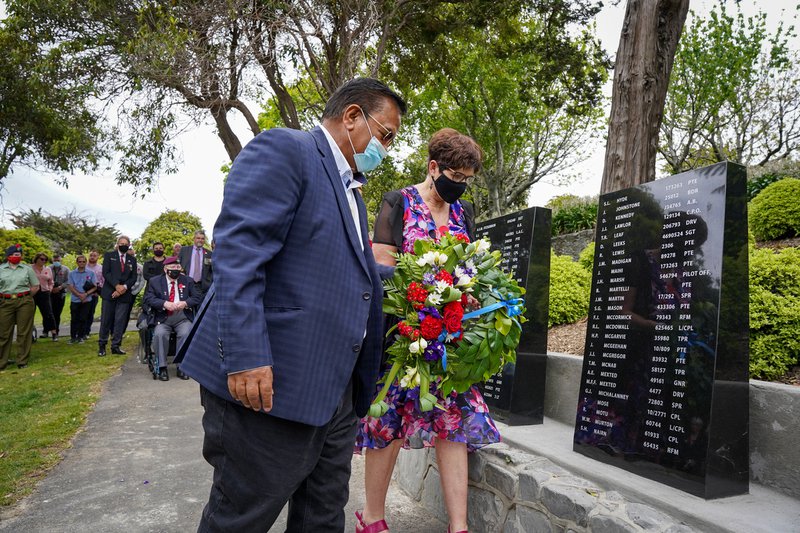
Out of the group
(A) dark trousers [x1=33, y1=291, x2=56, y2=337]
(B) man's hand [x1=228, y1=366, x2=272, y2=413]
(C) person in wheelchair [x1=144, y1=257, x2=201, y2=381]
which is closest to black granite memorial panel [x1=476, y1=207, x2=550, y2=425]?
(B) man's hand [x1=228, y1=366, x2=272, y2=413]

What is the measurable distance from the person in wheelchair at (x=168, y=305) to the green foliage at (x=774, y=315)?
24.9 ft

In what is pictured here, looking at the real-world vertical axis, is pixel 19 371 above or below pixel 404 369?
below

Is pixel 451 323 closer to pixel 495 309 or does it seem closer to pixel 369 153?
pixel 495 309

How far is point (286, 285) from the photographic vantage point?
184 cm

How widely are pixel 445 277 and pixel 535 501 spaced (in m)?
1.21

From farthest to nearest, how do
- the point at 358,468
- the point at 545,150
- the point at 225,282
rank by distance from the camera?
the point at 545,150, the point at 358,468, the point at 225,282

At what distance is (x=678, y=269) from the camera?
2805 millimetres

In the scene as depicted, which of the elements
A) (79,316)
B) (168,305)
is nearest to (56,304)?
(79,316)

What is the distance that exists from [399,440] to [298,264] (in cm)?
150

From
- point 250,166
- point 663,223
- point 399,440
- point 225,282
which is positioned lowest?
point 399,440

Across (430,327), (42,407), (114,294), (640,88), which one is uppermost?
(640,88)

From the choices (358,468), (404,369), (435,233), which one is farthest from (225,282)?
(358,468)

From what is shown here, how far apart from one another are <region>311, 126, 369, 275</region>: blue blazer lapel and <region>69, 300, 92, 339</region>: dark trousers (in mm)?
12724

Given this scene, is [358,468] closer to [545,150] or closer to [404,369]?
[404,369]
